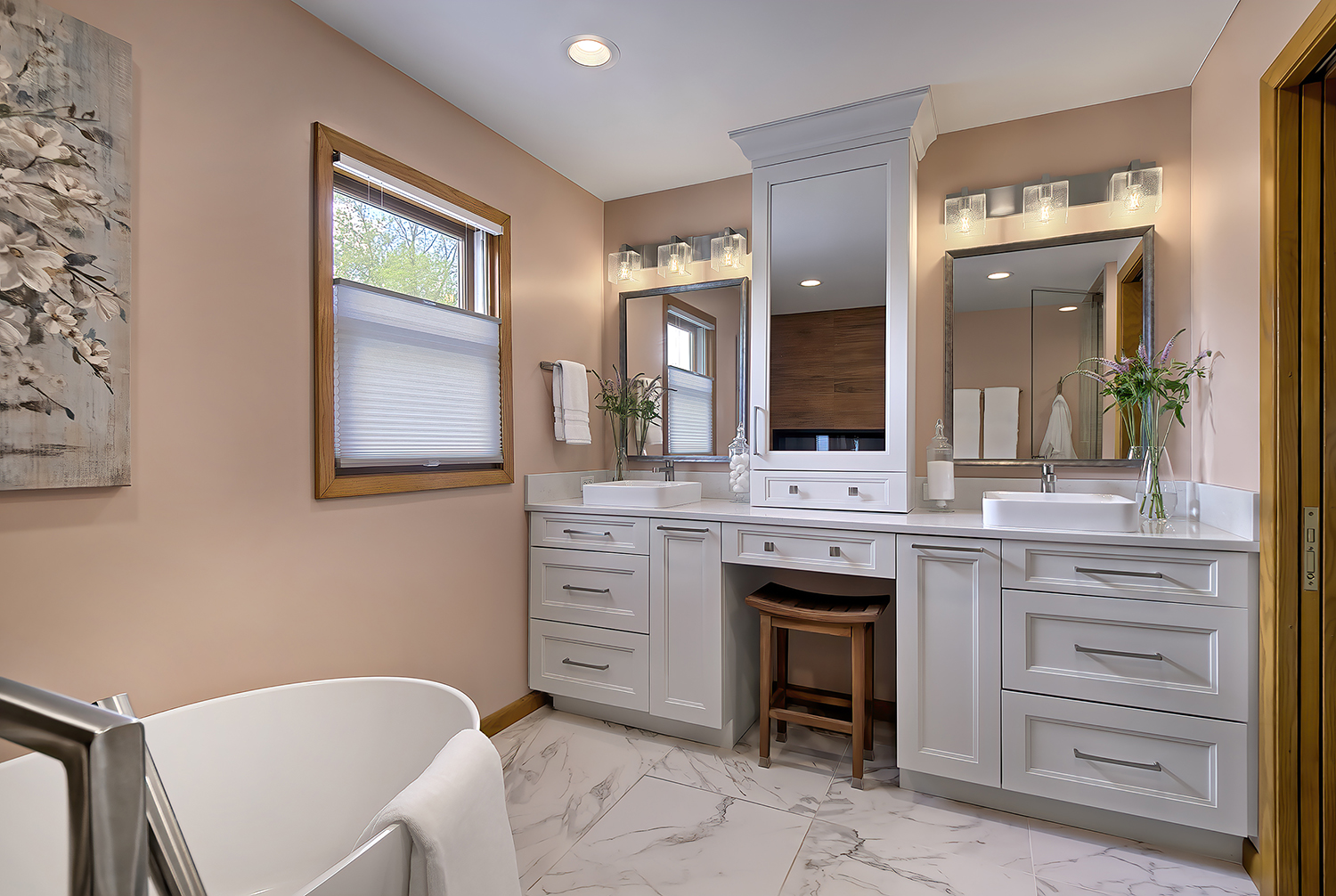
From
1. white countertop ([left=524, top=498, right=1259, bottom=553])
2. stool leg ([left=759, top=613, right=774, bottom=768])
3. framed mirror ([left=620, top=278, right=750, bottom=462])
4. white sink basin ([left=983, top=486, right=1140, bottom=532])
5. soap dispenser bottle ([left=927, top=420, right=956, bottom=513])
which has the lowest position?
stool leg ([left=759, top=613, right=774, bottom=768])

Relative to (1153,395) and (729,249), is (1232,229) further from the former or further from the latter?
(729,249)

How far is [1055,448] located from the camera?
99.4 inches

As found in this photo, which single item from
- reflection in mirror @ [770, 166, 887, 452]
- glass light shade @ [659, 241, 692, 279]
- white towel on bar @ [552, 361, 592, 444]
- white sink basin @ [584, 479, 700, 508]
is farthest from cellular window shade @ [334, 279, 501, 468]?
reflection in mirror @ [770, 166, 887, 452]

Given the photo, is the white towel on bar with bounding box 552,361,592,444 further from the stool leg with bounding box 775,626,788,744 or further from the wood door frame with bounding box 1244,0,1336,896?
the wood door frame with bounding box 1244,0,1336,896

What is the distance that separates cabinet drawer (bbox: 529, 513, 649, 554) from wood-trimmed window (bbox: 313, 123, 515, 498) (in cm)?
25

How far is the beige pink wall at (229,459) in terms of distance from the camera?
1.48m

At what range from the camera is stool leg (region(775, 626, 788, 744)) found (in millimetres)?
2578

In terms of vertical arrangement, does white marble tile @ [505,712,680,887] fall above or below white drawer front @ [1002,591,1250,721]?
below

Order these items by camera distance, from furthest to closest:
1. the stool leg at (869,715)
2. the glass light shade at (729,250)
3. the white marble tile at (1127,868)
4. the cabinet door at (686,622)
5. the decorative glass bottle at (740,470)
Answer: the glass light shade at (729,250), the decorative glass bottle at (740,470), the cabinet door at (686,622), the stool leg at (869,715), the white marble tile at (1127,868)

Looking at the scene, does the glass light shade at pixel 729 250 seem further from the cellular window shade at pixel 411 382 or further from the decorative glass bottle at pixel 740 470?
the cellular window shade at pixel 411 382

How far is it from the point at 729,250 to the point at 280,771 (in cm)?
260

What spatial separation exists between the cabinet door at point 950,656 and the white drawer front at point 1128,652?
0.07 m

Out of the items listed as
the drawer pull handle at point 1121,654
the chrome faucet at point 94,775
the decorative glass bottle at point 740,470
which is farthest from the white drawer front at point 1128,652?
the chrome faucet at point 94,775

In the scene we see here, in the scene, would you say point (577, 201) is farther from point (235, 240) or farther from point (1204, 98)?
point (1204, 98)
